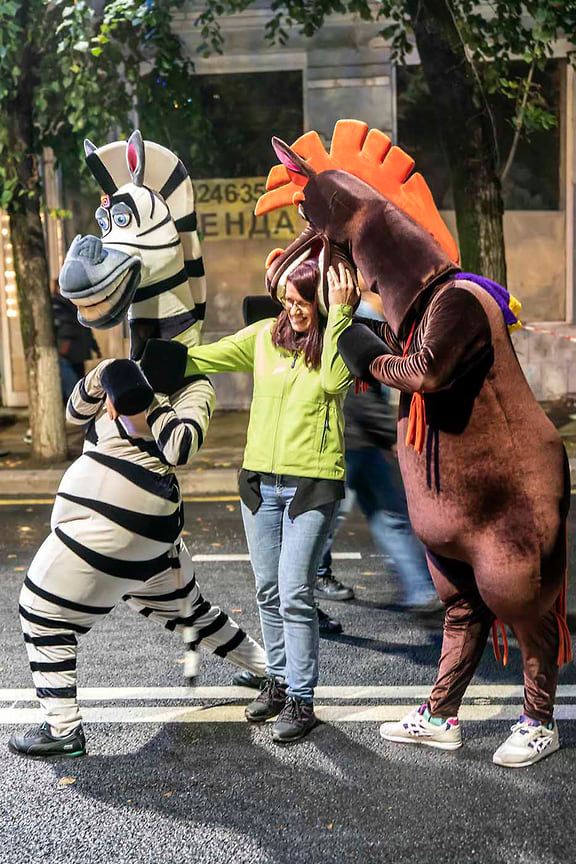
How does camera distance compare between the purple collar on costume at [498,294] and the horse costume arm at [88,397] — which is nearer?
the purple collar on costume at [498,294]

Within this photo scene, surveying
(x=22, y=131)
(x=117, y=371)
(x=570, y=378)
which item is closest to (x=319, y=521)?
(x=117, y=371)

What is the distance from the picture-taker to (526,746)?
3916 millimetres

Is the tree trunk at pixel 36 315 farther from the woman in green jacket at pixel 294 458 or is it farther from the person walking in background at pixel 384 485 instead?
the woman in green jacket at pixel 294 458

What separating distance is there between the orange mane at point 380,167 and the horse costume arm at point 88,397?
96cm

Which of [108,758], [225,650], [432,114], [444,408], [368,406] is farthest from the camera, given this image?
[432,114]

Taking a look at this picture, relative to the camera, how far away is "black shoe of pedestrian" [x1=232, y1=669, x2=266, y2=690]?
4.68 metres

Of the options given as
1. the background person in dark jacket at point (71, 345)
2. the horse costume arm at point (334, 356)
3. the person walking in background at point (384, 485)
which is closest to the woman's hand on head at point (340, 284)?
the horse costume arm at point (334, 356)

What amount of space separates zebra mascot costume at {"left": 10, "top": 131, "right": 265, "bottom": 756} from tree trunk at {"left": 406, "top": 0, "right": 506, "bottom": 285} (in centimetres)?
604

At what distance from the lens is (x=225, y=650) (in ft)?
14.8

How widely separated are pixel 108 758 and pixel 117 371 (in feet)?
4.79

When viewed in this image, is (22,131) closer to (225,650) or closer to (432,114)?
(432,114)

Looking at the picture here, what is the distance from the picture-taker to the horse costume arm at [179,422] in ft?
12.6

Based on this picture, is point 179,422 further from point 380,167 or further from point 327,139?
point 327,139

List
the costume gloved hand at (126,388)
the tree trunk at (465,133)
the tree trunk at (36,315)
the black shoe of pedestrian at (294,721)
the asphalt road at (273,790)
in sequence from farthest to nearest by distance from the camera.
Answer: the tree trunk at (36,315), the tree trunk at (465,133), the black shoe of pedestrian at (294,721), the costume gloved hand at (126,388), the asphalt road at (273,790)
